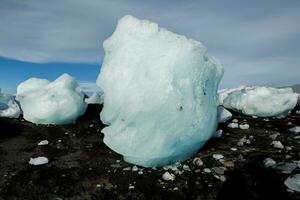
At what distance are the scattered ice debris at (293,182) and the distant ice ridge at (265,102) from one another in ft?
16.6

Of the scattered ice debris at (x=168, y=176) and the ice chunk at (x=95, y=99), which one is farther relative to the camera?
the ice chunk at (x=95, y=99)

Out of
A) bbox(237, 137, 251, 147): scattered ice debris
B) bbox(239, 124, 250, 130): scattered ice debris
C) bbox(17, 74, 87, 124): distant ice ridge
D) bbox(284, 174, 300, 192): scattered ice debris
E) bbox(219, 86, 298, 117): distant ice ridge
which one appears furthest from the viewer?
bbox(219, 86, 298, 117): distant ice ridge

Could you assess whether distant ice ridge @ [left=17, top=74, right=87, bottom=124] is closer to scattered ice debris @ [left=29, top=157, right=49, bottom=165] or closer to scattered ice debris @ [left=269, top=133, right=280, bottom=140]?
scattered ice debris @ [left=29, top=157, right=49, bottom=165]

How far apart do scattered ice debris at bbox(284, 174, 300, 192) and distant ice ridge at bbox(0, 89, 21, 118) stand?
6.32m

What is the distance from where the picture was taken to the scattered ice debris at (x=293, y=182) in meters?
4.07

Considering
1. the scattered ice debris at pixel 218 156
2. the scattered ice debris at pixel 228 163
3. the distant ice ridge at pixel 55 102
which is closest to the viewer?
the scattered ice debris at pixel 228 163

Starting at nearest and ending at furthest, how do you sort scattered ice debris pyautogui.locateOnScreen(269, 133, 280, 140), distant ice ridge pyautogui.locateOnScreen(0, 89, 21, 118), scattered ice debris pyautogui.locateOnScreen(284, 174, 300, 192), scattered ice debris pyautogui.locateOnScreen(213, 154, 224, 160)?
scattered ice debris pyautogui.locateOnScreen(284, 174, 300, 192) → scattered ice debris pyautogui.locateOnScreen(213, 154, 224, 160) → scattered ice debris pyautogui.locateOnScreen(269, 133, 280, 140) → distant ice ridge pyautogui.locateOnScreen(0, 89, 21, 118)

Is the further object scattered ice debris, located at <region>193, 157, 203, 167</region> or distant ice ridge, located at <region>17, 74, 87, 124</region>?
distant ice ridge, located at <region>17, 74, 87, 124</region>

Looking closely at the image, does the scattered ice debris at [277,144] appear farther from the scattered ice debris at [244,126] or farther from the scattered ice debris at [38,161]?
the scattered ice debris at [38,161]

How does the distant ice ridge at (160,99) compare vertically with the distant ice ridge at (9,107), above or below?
above

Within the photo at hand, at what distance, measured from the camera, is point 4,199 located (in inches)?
157

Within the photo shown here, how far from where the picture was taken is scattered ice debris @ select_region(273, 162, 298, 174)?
4573mm

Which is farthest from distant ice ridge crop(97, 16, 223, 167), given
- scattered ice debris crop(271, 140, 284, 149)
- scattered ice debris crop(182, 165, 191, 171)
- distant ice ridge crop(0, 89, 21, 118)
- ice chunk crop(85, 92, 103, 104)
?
ice chunk crop(85, 92, 103, 104)

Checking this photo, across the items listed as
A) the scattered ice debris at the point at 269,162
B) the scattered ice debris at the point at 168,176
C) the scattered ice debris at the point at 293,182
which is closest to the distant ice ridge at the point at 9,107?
the scattered ice debris at the point at 168,176
